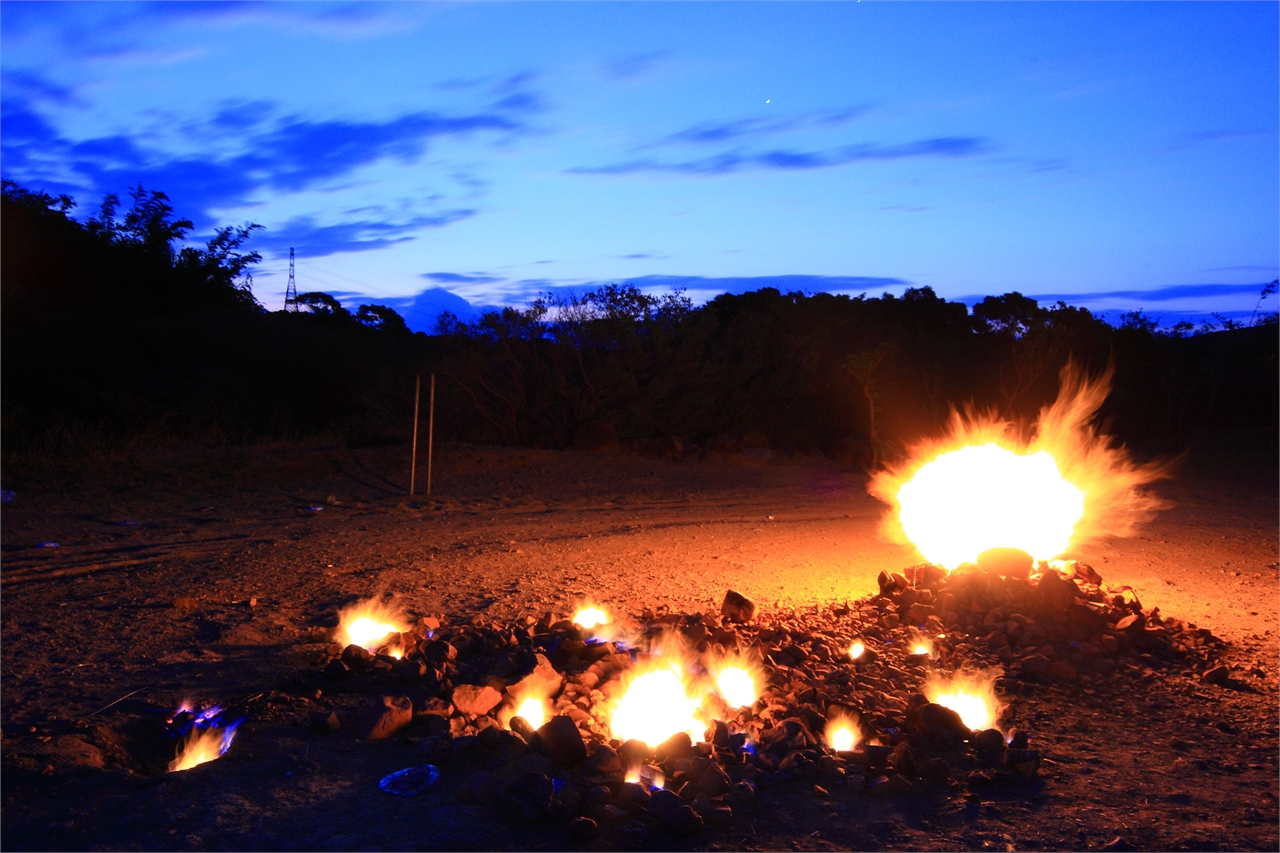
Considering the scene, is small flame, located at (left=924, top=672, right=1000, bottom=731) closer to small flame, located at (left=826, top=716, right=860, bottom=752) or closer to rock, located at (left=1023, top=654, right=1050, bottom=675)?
rock, located at (left=1023, top=654, right=1050, bottom=675)

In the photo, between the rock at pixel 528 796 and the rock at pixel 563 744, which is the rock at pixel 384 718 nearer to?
the rock at pixel 563 744

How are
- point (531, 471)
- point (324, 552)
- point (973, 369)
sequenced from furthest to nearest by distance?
point (973, 369), point (531, 471), point (324, 552)

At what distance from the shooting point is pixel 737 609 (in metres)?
5.70

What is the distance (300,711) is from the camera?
4.02 meters

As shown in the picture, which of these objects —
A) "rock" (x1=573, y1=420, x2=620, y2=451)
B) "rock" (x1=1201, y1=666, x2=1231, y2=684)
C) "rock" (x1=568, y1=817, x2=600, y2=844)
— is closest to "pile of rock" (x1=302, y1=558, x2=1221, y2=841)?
"rock" (x1=568, y1=817, x2=600, y2=844)

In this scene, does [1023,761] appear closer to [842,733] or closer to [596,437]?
[842,733]

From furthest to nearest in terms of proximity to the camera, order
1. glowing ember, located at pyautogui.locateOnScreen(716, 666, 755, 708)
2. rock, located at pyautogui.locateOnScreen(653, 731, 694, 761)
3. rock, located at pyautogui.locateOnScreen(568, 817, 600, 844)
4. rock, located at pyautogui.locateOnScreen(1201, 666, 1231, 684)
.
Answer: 1. rock, located at pyautogui.locateOnScreen(1201, 666, 1231, 684)
2. glowing ember, located at pyautogui.locateOnScreen(716, 666, 755, 708)
3. rock, located at pyautogui.locateOnScreen(653, 731, 694, 761)
4. rock, located at pyautogui.locateOnScreen(568, 817, 600, 844)

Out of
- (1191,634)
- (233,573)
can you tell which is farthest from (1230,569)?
(233,573)

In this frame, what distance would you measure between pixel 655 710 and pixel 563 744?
0.72m

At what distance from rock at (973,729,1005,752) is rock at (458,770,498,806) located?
7.37 ft

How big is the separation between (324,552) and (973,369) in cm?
2412

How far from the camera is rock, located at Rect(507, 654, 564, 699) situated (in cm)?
415

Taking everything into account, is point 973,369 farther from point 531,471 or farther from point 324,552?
point 324,552

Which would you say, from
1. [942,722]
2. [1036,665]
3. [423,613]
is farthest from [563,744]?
[1036,665]
